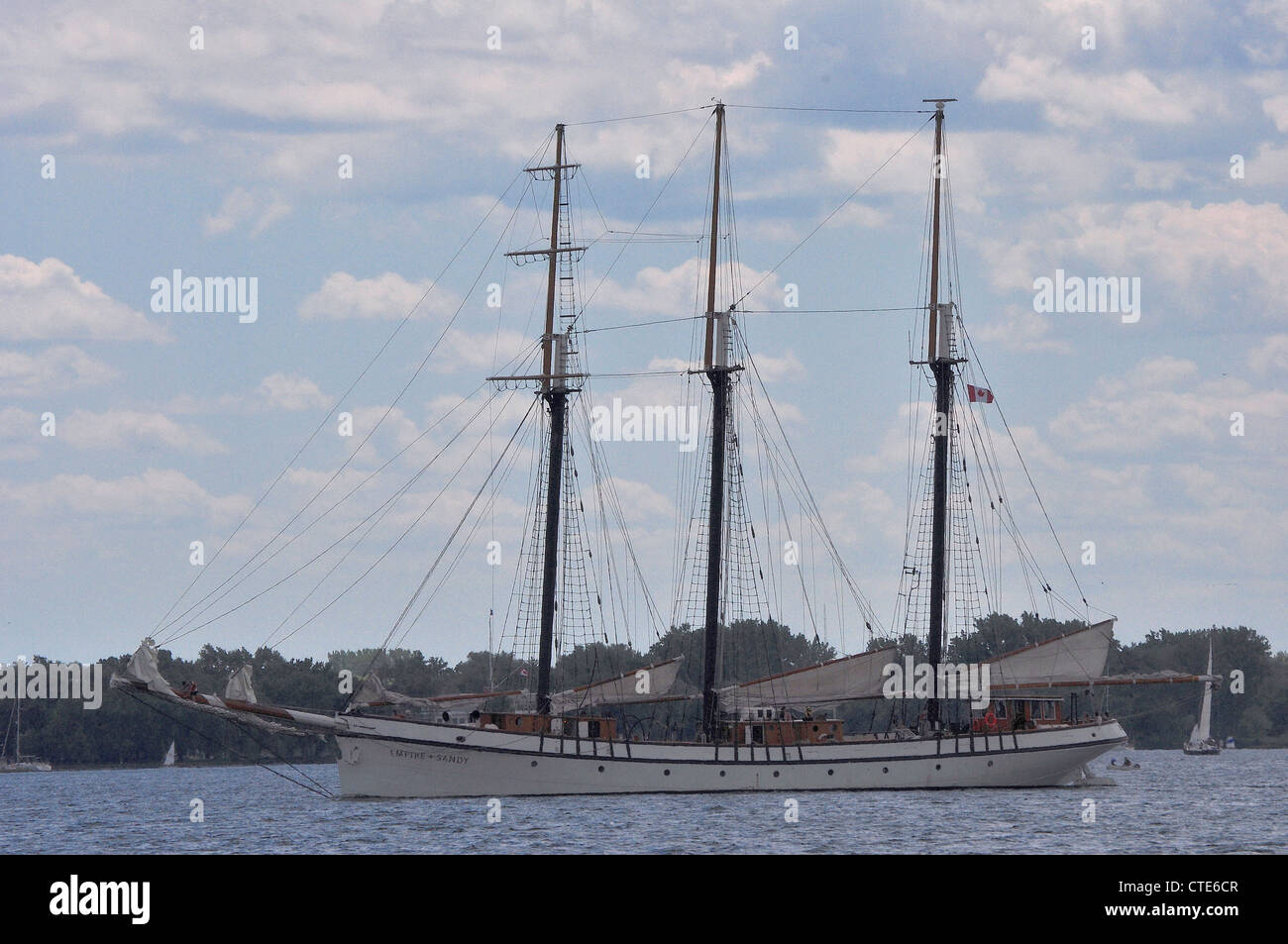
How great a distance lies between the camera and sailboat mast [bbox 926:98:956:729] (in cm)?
8300

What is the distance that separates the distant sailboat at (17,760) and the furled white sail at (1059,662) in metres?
116

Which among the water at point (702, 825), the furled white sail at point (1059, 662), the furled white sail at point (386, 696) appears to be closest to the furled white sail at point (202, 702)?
the furled white sail at point (386, 696)

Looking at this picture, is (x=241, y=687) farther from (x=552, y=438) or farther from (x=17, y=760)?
(x=17, y=760)

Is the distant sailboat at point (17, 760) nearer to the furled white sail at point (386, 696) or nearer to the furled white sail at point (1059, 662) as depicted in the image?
the furled white sail at point (386, 696)

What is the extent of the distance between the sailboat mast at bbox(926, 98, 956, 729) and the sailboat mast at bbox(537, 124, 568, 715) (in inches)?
693

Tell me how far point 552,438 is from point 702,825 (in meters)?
23.2

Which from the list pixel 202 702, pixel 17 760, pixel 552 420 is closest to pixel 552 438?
pixel 552 420

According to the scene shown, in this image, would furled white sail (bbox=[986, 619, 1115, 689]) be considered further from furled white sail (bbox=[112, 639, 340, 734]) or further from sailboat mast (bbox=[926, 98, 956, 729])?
furled white sail (bbox=[112, 639, 340, 734])

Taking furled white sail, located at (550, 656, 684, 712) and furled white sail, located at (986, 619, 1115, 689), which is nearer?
furled white sail, located at (550, 656, 684, 712)

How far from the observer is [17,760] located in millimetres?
172500

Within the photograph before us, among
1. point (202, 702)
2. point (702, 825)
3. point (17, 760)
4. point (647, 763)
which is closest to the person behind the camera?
point (702, 825)

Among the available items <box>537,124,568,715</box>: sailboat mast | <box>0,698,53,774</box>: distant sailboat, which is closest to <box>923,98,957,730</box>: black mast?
<box>537,124,568,715</box>: sailboat mast
